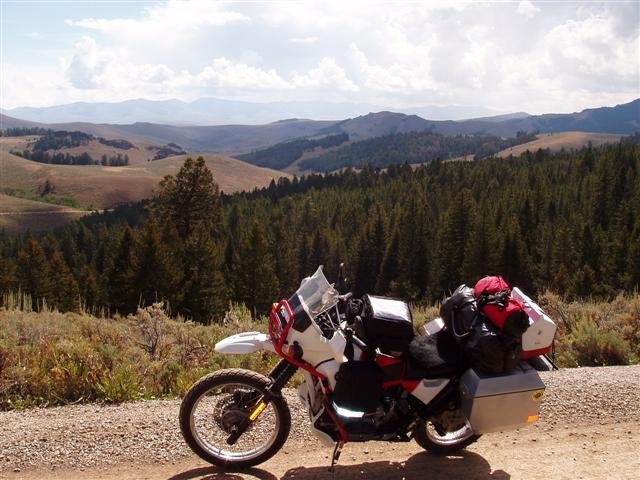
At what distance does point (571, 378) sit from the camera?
8.09 metres

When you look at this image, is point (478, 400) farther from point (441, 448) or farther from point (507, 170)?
point (507, 170)

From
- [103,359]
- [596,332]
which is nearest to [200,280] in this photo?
[103,359]

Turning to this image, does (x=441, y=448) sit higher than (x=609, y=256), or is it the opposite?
(x=441, y=448)

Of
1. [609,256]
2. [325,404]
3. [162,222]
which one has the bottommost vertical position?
[609,256]

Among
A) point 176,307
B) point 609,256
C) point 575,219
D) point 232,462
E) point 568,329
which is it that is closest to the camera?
point 232,462

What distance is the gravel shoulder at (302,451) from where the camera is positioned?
574 centimetres

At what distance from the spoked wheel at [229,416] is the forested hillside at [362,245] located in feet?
46.2

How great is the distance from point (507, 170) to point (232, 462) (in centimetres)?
15434

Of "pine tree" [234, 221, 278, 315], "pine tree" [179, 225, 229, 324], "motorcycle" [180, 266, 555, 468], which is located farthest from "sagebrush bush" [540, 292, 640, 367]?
"pine tree" [234, 221, 278, 315]

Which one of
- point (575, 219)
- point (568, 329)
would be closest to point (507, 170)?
point (575, 219)

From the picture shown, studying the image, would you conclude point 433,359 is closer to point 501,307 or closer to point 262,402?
point 501,307

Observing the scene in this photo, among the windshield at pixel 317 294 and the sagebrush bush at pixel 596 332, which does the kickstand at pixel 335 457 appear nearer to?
the windshield at pixel 317 294

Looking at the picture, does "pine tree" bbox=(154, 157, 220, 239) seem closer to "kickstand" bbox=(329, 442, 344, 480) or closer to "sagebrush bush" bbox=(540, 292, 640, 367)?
"sagebrush bush" bbox=(540, 292, 640, 367)

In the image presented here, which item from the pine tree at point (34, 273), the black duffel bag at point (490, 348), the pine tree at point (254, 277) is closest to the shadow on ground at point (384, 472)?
the black duffel bag at point (490, 348)
